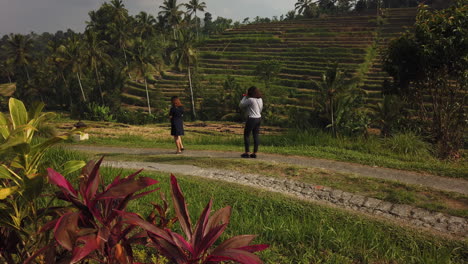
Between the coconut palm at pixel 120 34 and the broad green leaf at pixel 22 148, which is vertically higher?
the coconut palm at pixel 120 34

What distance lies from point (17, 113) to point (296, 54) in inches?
1734

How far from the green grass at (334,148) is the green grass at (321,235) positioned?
3521 millimetres

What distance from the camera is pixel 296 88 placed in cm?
3466

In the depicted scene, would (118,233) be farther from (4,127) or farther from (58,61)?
(58,61)

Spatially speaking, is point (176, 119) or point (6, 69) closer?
point (176, 119)

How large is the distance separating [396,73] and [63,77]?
126 feet

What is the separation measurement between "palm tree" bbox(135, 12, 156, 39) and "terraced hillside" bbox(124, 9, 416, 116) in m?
8.64

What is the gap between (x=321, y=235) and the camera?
10.7ft

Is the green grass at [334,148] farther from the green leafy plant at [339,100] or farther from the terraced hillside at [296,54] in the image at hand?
the terraced hillside at [296,54]

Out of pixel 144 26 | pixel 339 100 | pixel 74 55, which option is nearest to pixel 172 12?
pixel 144 26

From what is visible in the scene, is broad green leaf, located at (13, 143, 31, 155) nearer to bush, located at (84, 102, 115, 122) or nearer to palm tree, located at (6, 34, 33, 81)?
bush, located at (84, 102, 115, 122)

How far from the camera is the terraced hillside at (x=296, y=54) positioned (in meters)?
34.1

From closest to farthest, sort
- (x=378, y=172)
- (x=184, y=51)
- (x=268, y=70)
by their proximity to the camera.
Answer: (x=378, y=172) → (x=184, y=51) → (x=268, y=70)

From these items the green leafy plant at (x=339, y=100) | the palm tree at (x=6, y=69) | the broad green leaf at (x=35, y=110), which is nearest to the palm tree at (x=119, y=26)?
the palm tree at (x=6, y=69)
